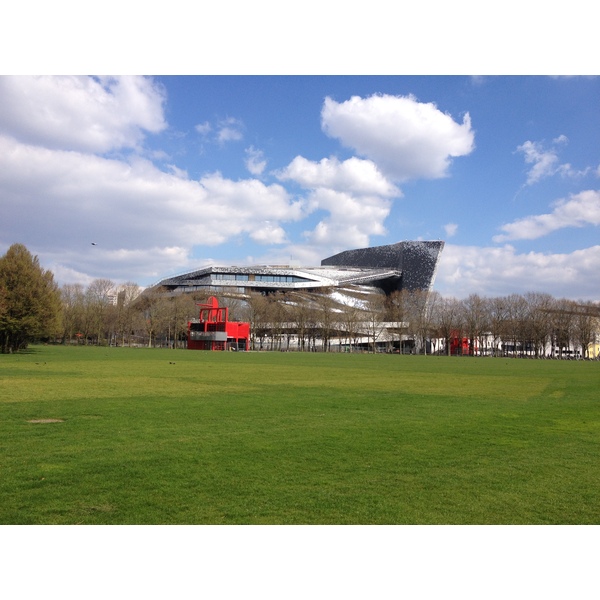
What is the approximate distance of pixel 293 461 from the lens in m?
7.86

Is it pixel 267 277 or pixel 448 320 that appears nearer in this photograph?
pixel 448 320

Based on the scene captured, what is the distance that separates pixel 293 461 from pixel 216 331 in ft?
247

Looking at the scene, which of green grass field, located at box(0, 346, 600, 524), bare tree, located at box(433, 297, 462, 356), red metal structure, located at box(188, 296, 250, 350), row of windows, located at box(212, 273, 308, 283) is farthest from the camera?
row of windows, located at box(212, 273, 308, 283)

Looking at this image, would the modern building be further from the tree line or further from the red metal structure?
the red metal structure

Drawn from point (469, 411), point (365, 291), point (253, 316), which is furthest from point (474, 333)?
point (469, 411)

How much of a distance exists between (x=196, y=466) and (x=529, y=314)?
290 feet

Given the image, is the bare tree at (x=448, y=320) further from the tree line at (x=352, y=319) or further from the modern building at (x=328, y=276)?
the modern building at (x=328, y=276)

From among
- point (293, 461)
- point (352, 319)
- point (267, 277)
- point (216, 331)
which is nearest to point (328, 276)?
point (267, 277)

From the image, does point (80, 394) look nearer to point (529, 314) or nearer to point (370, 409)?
point (370, 409)

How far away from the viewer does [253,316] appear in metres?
89.6

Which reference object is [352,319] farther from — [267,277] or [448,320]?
[267,277]

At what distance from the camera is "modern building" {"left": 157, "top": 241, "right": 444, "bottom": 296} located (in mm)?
121688

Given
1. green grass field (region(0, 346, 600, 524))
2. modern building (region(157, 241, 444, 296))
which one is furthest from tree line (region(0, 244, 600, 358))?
green grass field (region(0, 346, 600, 524))

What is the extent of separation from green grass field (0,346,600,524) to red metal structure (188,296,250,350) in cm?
6577
